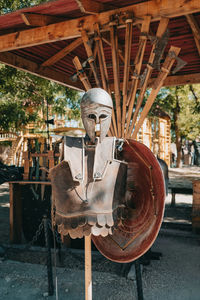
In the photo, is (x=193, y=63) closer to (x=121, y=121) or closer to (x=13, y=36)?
(x=121, y=121)

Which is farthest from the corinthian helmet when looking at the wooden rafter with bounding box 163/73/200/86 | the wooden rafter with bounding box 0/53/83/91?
the wooden rafter with bounding box 163/73/200/86

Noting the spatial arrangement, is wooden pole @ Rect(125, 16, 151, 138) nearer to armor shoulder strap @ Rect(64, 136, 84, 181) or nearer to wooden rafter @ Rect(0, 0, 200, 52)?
wooden rafter @ Rect(0, 0, 200, 52)

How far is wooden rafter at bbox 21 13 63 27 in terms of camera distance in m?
3.75

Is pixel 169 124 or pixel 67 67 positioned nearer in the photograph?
pixel 67 67

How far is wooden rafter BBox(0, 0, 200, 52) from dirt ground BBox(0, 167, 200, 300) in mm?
3489

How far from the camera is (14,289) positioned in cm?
398

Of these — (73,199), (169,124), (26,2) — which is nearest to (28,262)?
(73,199)

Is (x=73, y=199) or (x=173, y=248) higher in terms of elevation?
(x=73, y=199)

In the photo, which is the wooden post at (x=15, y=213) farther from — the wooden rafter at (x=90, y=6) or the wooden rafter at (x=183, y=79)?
the wooden rafter at (x=183, y=79)

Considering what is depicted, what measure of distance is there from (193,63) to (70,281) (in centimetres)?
529

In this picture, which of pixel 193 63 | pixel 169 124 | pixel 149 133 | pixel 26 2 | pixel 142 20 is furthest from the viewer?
pixel 169 124

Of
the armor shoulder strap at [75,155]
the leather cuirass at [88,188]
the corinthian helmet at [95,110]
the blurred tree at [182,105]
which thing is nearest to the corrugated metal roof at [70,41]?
the corinthian helmet at [95,110]

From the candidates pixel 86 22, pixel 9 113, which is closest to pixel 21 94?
pixel 9 113

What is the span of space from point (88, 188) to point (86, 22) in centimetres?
280
